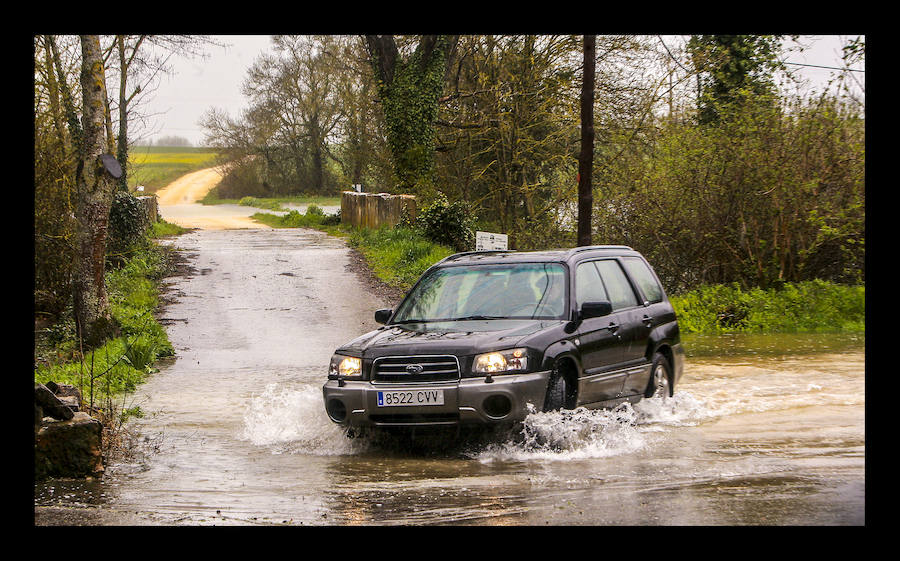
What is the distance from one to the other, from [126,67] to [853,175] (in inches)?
988

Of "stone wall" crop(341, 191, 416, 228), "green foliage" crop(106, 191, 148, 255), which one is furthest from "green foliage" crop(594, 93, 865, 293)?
"green foliage" crop(106, 191, 148, 255)

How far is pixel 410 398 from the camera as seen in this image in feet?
28.2

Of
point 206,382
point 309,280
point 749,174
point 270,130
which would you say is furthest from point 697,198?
point 270,130

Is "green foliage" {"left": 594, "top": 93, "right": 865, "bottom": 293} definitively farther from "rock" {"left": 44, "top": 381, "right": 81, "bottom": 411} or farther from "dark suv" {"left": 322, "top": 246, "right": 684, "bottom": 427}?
"rock" {"left": 44, "top": 381, "right": 81, "bottom": 411}

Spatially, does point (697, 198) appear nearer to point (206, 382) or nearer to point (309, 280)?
point (309, 280)

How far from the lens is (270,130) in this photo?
61.1 m

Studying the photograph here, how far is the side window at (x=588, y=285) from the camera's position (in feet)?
32.4

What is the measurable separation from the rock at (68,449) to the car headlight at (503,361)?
3151 millimetres

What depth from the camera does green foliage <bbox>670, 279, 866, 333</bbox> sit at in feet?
61.9

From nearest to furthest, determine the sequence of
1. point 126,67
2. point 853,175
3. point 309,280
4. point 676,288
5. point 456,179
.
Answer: point 853,175, point 676,288, point 309,280, point 456,179, point 126,67

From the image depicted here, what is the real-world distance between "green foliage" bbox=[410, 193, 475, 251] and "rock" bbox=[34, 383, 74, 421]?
1768 cm

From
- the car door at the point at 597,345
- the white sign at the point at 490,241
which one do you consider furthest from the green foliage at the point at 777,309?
the car door at the point at 597,345

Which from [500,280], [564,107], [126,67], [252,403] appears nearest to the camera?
[500,280]

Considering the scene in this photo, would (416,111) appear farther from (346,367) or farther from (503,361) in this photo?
(503,361)
